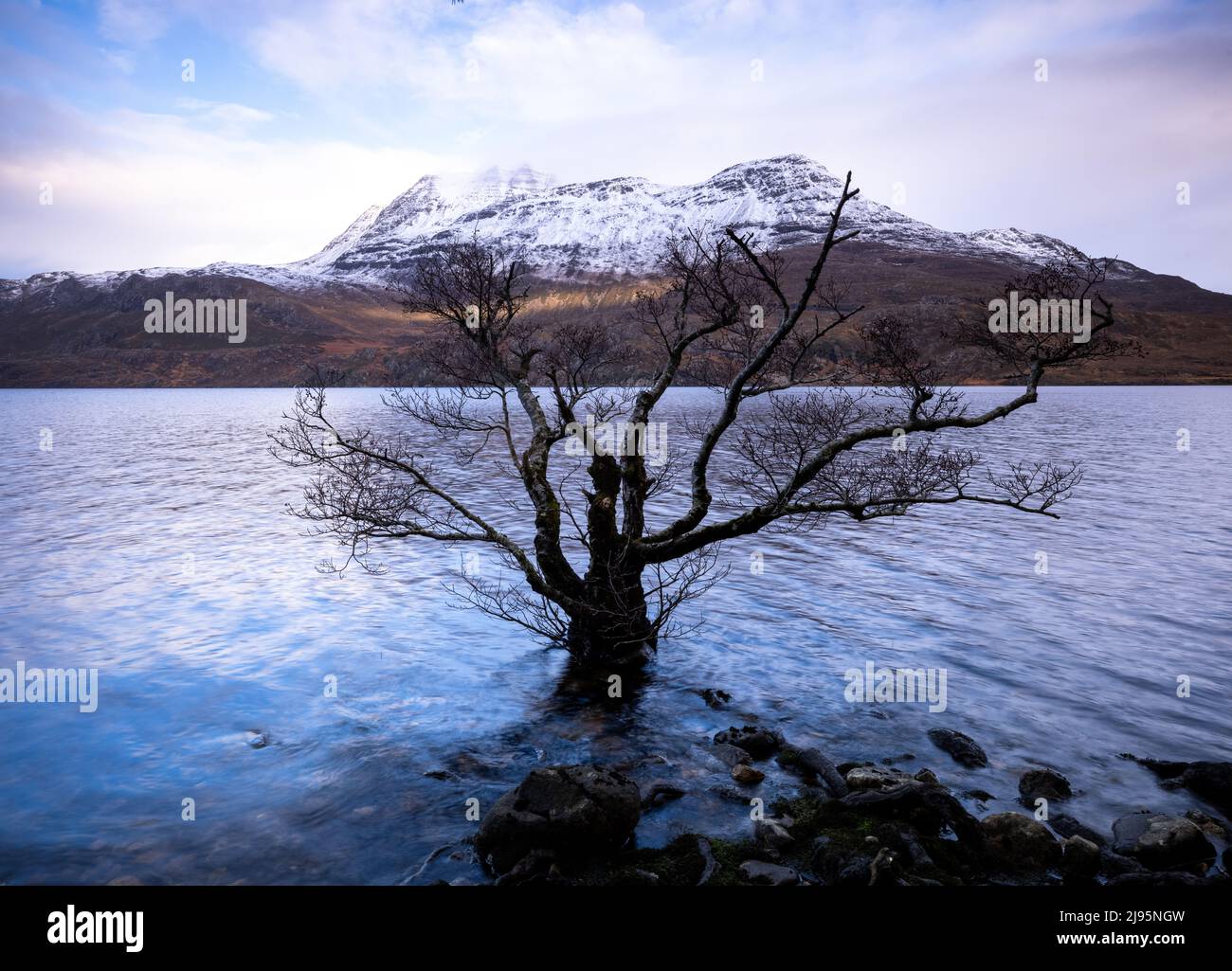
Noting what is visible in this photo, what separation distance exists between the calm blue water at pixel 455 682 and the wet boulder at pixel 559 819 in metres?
0.61

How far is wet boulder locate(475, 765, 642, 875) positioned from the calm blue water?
612 millimetres

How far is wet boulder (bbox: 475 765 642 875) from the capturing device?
11.1 metres

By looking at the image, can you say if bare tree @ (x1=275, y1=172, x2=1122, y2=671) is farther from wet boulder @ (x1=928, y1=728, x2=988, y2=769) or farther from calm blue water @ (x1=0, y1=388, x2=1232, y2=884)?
wet boulder @ (x1=928, y1=728, x2=988, y2=769)

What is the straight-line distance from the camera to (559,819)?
11109 mm

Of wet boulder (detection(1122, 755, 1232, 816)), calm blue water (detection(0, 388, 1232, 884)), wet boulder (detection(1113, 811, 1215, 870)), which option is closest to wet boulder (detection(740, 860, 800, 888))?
calm blue water (detection(0, 388, 1232, 884))

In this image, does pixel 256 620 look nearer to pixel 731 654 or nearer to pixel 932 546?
pixel 731 654

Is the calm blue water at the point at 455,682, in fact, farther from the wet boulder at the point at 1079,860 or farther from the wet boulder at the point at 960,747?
the wet boulder at the point at 1079,860

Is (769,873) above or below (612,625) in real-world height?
below

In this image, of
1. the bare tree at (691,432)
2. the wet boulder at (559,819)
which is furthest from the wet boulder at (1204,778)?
the wet boulder at (559,819)

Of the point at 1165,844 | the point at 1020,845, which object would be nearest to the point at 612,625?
the point at 1020,845

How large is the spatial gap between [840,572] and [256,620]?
2213 cm

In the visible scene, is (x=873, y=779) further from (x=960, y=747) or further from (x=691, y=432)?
(x=691, y=432)

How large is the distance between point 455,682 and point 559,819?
914 centimetres
